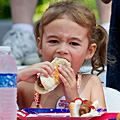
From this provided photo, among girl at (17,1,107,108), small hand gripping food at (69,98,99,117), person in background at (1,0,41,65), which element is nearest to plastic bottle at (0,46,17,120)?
small hand gripping food at (69,98,99,117)

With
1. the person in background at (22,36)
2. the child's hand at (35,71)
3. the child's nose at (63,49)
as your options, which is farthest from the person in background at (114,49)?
the person in background at (22,36)

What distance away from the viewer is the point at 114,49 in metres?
2.23

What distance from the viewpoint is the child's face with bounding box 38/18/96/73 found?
70.6 inches

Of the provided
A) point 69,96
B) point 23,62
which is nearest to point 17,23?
point 23,62

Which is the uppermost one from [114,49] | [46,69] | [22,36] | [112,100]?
[22,36]

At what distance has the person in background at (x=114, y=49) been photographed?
86.1 inches

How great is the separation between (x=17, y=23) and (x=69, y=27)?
5.40 feet

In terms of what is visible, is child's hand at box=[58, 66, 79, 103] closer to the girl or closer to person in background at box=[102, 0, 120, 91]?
the girl

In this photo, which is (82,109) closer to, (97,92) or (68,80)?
(68,80)

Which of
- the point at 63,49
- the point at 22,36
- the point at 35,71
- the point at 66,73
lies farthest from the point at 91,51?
the point at 22,36

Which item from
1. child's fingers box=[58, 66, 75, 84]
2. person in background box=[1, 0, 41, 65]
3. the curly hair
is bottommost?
child's fingers box=[58, 66, 75, 84]

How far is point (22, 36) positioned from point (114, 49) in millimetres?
1286

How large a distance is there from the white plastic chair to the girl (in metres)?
0.04

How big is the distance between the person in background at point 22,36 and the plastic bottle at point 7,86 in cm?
184
